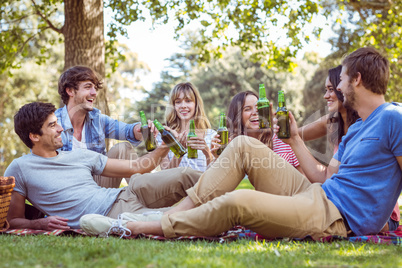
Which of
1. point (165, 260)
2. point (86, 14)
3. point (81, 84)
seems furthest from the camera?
point (86, 14)

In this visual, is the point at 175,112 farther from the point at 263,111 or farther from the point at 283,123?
the point at 283,123

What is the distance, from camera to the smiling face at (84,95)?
17.3 ft

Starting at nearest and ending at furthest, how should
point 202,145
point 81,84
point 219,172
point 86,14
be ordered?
point 219,172
point 202,145
point 81,84
point 86,14

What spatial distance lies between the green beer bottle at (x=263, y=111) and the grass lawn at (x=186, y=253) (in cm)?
201

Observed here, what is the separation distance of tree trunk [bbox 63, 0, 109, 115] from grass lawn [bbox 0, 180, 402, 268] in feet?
17.2

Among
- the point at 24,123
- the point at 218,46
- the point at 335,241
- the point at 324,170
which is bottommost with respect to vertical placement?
the point at 335,241

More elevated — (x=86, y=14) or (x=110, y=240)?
(x=86, y=14)

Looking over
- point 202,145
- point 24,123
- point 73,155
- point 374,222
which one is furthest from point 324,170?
point 24,123

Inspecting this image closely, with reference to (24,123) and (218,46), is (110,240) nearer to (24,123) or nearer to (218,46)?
(24,123)

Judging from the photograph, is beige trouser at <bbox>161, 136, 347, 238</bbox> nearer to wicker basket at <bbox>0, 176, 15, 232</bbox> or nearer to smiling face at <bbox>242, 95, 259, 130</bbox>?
wicker basket at <bbox>0, 176, 15, 232</bbox>

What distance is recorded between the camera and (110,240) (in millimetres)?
3162

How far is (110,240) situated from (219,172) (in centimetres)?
100

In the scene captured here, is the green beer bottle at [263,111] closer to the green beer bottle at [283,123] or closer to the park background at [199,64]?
the green beer bottle at [283,123]

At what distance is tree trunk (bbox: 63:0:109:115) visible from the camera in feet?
26.2
